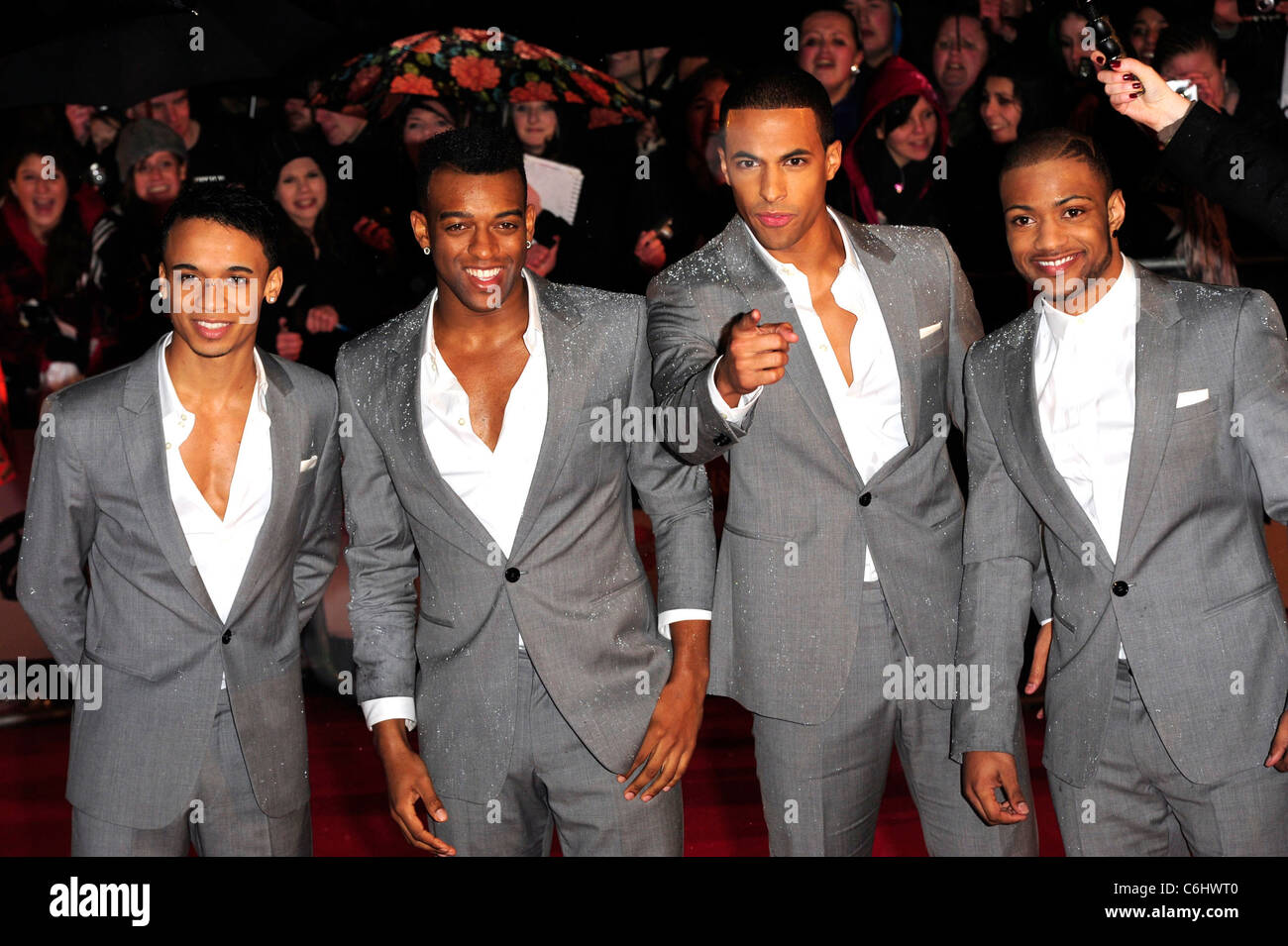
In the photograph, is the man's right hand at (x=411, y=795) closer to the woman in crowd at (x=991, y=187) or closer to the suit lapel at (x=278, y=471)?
the suit lapel at (x=278, y=471)

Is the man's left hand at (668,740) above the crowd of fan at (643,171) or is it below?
below

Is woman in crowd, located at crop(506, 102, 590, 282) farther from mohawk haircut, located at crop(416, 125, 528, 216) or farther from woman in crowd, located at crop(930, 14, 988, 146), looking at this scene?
mohawk haircut, located at crop(416, 125, 528, 216)

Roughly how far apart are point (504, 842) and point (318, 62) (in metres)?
4.66

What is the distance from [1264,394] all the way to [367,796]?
10.7ft

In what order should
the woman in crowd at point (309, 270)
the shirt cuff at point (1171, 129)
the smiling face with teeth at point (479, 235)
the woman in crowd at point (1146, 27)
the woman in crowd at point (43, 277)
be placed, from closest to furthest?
1. the smiling face with teeth at point (479, 235)
2. the shirt cuff at point (1171, 129)
3. the woman in crowd at point (1146, 27)
4. the woman in crowd at point (309, 270)
5. the woman in crowd at point (43, 277)

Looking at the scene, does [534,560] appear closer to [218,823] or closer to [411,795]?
[411,795]

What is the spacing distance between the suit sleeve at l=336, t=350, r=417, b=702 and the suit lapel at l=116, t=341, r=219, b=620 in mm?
299

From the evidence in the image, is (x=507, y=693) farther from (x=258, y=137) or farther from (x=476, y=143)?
(x=258, y=137)

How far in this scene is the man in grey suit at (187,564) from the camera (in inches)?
106

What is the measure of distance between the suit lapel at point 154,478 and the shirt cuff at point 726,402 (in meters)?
1.03

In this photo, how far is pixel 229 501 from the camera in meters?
2.79

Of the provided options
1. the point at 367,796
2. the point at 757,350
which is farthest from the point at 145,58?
the point at 757,350

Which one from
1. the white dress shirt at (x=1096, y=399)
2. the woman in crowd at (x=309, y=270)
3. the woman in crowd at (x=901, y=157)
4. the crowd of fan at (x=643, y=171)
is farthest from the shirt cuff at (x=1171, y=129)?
the woman in crowd at (x=309, y=270)

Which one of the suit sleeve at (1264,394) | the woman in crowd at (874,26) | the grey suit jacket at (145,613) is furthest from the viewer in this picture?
the woman in crowd at (874,26)
